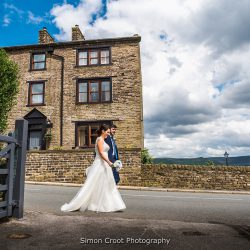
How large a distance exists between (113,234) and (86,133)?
762 inches

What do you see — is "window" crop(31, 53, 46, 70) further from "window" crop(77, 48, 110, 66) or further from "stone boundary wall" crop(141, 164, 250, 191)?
"stone boundary wall" crop(141, 164, 250, 191)

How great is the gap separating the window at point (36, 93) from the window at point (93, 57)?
3.68 meters

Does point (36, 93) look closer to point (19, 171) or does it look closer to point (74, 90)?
point (74, 90)

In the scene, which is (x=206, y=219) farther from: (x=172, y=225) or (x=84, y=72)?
(x=84, y=72)

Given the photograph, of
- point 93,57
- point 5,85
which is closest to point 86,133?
point 93,57

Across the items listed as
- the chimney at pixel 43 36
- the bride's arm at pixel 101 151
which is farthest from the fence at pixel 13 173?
the chimney at pixel 43 36

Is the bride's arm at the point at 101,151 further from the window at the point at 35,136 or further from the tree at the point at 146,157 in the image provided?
the window at the point at 35,136

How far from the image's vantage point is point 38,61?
24.8 meters

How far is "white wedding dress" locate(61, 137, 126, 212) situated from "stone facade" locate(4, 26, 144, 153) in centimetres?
1534

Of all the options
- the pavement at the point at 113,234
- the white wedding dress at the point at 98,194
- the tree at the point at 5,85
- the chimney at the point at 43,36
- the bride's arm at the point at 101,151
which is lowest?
the pavement at the point at 113,234

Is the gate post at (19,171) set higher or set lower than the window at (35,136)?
lower

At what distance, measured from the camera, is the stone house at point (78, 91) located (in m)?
22.7

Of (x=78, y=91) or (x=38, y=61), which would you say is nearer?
(x=78, y=91)

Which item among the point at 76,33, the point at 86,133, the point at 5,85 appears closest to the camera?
the point at 5,85
